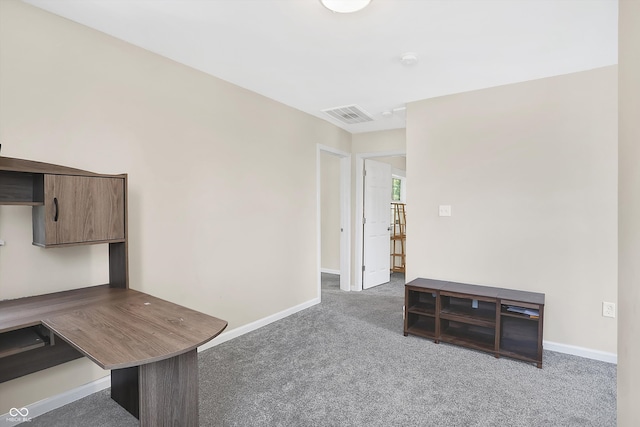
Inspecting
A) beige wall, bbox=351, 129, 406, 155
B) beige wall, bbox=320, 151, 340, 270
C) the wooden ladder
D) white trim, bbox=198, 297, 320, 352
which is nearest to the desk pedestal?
white trim, bbox=198, 297, 320, 352

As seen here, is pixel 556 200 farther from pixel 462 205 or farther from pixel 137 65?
pixel 137 65

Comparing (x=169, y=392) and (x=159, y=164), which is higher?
(x=159, y=164)

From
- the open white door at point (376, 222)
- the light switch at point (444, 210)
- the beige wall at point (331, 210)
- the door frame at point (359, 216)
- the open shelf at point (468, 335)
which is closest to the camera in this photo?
the open shelf at point (468, 335)

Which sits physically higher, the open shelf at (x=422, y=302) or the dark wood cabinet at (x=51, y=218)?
the dark wood cabinet at (x=51, y=218)

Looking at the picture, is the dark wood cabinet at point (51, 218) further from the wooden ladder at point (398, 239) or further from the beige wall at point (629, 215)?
the wooden ladder at point (398, 239)

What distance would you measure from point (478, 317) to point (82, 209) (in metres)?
3.28

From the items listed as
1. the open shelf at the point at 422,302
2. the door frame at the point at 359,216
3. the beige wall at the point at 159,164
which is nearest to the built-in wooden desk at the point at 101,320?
Answer: the beige wall at the point at 159,164

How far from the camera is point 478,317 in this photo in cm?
304

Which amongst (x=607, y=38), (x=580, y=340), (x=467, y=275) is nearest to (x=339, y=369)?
(x=467, y=275)

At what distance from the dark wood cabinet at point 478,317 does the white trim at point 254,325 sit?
1400 mm

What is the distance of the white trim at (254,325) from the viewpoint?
9.97ft

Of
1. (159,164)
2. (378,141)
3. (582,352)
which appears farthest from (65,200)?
(582,352)

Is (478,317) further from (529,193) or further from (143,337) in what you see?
(143,337)

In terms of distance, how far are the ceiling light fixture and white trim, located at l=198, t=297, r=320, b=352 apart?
262 centimetres
